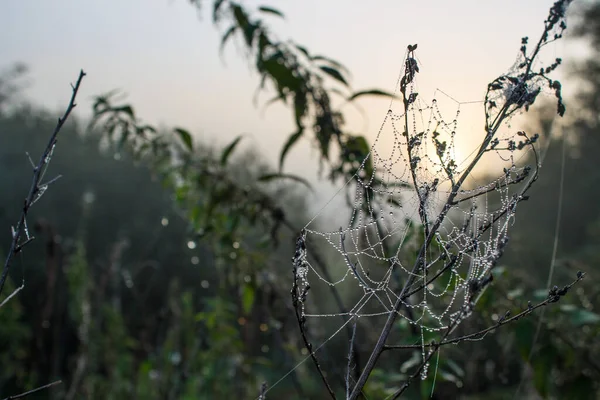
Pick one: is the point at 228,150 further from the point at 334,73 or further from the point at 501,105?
the point at 501,105

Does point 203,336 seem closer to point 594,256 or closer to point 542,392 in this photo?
point 542,392

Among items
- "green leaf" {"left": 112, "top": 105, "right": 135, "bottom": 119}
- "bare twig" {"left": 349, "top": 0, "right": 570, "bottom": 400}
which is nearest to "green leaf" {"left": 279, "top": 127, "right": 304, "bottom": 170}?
"green leaf" {"left": 112, "top": 105, "right": 135, "bottom": 119}

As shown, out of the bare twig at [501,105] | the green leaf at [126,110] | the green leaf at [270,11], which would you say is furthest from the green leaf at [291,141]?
the bare twig at [501,105]

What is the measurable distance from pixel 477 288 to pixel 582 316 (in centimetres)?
110

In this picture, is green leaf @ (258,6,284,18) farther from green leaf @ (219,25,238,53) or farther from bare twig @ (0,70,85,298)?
bare twig @ (0,70,85,298)

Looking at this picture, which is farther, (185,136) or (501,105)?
(185,136)

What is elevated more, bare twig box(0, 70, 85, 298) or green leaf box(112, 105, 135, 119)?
green leaf box(112, 105, 135, 119)

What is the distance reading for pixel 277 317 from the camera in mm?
2410

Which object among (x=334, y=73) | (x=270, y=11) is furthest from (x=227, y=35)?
(x=334, y=73)

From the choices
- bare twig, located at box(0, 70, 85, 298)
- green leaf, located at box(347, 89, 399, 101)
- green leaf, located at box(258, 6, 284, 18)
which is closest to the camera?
bare twig, located at box(0, 70, 85, 298)

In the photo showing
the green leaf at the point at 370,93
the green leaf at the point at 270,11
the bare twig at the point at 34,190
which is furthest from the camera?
the green leaf at the point at 270,11

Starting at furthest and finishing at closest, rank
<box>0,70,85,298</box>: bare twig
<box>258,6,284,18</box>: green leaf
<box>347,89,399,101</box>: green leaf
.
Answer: <box>258,6,284,18</box>: green leaf < <box>347,89,399,101</box>: green leaf < <box>0,70,85,298</box>: bare twig

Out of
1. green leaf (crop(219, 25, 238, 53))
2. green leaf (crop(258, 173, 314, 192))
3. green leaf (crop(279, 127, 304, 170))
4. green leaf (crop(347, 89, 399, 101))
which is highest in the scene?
green leaf (crop(219, 25, 238, 53))

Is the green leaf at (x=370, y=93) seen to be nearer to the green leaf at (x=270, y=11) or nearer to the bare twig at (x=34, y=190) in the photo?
the green leaf at (x=270, y=11)
